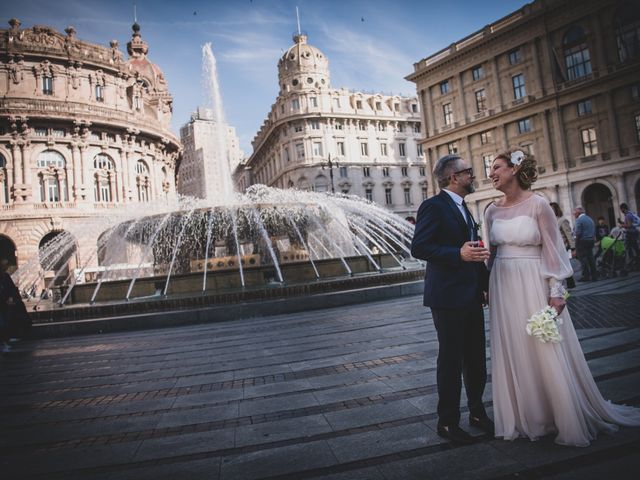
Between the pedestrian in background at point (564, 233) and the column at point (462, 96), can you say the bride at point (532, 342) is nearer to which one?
the pedestrian in background at point (564, 233)

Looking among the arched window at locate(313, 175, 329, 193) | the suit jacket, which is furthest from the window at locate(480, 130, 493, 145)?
the suit jacket

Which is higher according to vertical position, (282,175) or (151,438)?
(282,175)

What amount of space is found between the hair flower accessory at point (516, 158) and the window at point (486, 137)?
38.2 m

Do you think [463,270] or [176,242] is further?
[176,242]

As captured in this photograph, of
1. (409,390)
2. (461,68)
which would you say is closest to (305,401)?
(409,390)

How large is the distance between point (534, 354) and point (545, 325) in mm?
279

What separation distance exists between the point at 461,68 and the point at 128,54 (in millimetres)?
40454

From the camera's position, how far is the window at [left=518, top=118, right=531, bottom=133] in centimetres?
3504

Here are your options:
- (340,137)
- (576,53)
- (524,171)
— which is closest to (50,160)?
(340,137)

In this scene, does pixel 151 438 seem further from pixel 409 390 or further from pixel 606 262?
pixel 606 262

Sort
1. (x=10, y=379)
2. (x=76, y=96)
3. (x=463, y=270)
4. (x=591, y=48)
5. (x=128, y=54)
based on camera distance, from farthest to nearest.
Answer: (x=128, y=54), (x=76, y=96), (x=591, y=48), (x=10, y=379), (x=463, y=270)

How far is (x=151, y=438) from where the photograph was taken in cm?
340

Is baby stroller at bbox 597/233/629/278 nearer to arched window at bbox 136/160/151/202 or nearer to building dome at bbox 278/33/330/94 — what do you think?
arched window at bbox 136/160/151/202

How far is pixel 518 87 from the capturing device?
3572 centimetres
